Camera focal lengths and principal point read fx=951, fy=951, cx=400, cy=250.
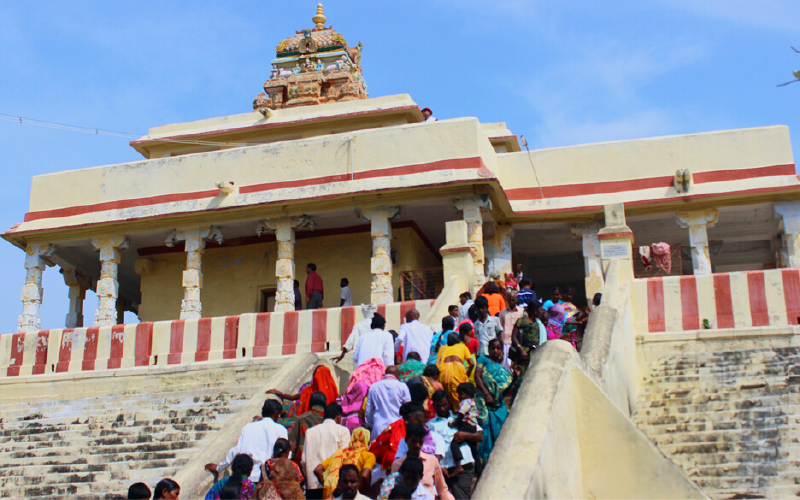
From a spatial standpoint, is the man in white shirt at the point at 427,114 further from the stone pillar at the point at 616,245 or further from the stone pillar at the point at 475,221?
the stone pillar at the point at 616,245

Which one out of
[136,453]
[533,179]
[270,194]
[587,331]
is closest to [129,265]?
[270,194]

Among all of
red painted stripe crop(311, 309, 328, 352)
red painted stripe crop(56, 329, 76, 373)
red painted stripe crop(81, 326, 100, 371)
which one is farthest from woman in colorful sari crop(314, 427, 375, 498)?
red painted stripe crop(56, 329, 76, 373)

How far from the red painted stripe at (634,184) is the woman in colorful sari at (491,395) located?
11302mm

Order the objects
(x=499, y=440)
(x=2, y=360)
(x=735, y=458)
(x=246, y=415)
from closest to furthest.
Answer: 1. (x=499, y=440)
2. (x=735, y=458)
3. (x=246, y=415)
4. (x=2, y=360)

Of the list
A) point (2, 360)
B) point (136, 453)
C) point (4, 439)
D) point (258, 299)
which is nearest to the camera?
point (136, 453)

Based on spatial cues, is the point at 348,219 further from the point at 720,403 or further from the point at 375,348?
the point at 720,403

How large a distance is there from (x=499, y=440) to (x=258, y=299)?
46.6 feet

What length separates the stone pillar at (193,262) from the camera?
19.6m

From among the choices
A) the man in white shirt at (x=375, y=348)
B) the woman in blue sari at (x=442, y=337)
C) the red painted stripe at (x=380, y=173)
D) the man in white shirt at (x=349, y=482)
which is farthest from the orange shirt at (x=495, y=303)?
the red painted stripe at (x=380, y=173)

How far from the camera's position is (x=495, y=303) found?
1246cm

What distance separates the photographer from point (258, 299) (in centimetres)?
2125

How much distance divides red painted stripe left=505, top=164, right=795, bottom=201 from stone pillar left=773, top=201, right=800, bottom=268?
25.7 inches

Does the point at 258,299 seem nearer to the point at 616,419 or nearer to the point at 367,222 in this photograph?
the point at 367,222

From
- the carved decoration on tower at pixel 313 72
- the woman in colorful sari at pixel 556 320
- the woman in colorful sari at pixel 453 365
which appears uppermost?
the carved decoration on tower at pixel 313 72
